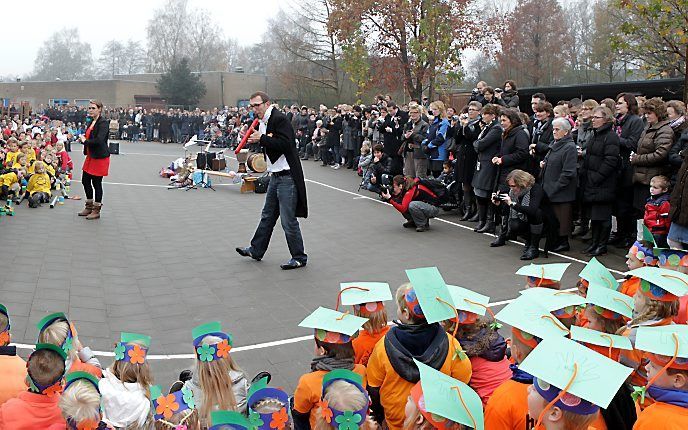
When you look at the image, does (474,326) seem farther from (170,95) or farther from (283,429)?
(170,95)

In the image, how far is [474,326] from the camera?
4.12 m

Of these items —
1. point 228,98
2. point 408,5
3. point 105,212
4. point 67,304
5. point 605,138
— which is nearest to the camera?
point 67,304

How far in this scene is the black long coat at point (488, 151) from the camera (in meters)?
11.0

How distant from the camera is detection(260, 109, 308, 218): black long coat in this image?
28.3ft

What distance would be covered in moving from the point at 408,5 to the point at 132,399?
2247cm

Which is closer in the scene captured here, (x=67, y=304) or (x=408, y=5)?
(x=67, y=304)

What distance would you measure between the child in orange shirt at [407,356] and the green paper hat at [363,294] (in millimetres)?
511

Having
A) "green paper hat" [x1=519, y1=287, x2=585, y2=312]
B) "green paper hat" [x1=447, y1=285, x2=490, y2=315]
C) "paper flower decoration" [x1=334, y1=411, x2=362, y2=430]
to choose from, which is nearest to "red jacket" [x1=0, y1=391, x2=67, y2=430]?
"paper flower decoration" [x1=334, y1=411, x2=362, y2=430]

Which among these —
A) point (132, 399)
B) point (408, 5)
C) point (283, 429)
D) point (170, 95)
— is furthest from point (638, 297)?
point (170, 95)

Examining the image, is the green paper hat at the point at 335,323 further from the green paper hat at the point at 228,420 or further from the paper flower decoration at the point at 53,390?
the paper flower decoration at the point at 53,390

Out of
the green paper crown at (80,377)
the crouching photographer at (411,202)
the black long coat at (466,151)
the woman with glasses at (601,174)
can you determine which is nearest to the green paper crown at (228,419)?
the green paper crown at (80,377)

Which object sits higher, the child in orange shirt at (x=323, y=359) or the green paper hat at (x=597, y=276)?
the green paper hat at (x=597, y=276)

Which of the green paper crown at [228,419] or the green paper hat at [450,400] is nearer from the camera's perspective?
the green paper hat at [450,400]

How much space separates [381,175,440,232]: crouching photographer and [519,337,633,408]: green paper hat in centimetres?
865
